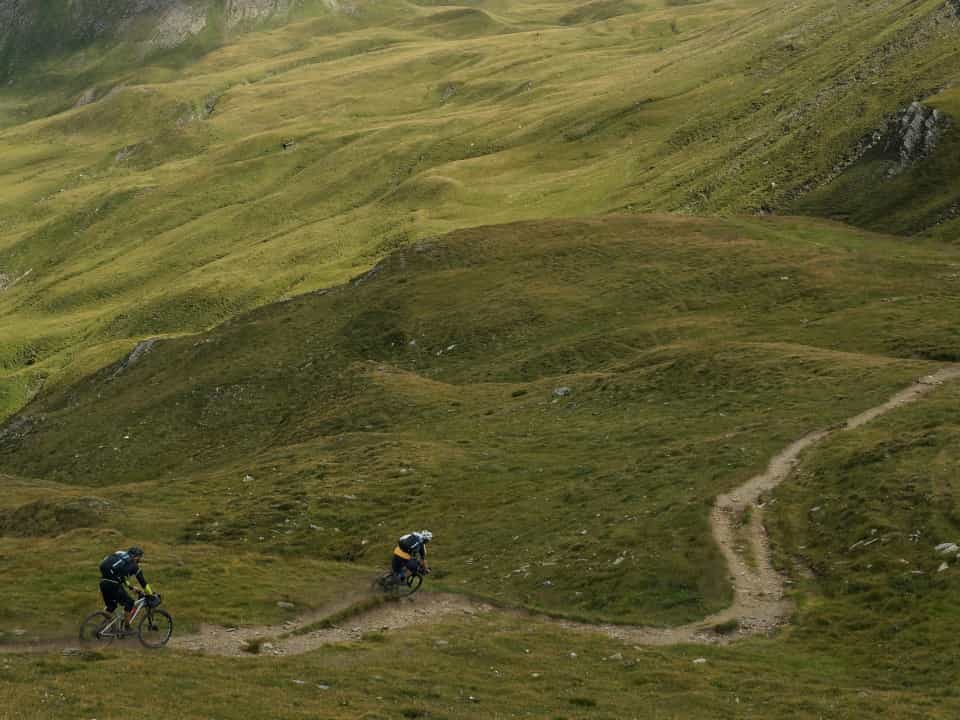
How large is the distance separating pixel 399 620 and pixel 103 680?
1093 centimetres

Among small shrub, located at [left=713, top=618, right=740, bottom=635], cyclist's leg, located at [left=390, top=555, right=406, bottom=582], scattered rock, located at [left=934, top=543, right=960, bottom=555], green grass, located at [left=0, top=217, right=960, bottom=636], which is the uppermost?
cyclist's leg, located at [left=390, top=555, right=406, bottom=582]

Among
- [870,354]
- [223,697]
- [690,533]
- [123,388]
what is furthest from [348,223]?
[223,697]

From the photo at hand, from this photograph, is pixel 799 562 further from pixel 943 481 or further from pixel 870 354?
pixel 870 354

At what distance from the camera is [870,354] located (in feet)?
192

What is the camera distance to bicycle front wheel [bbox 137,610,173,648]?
26984 millimetres

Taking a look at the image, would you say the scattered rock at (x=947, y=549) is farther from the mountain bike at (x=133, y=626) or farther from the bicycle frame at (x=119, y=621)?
the bicycle frame at (x=119, y=621)

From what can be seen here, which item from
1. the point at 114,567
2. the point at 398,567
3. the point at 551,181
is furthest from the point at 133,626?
the point at 551,181

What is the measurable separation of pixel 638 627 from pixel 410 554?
810 centimetres

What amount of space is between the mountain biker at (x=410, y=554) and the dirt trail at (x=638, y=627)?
Answer: 1305mm

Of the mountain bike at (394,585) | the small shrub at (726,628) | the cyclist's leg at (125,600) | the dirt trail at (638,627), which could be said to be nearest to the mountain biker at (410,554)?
the mountain bike at (394,585)

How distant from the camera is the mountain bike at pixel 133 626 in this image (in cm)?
2691

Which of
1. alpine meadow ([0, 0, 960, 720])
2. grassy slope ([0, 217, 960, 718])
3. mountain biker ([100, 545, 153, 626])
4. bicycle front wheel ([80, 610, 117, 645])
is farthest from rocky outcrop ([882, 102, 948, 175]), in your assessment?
bicycle front wheel ([80, 610, 117, 645])

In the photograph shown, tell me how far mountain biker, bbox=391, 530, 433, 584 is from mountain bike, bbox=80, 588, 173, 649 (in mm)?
8126

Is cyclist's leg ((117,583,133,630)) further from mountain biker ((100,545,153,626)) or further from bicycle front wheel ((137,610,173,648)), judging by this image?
bicycle front wheel ((137,610,173,648))
